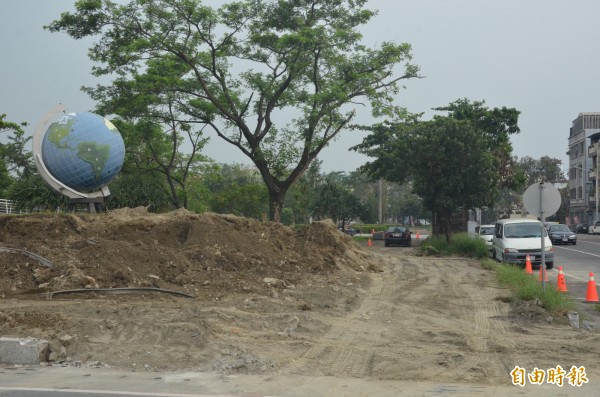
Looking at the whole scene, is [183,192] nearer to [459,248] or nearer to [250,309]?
[459,248]

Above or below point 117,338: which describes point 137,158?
above

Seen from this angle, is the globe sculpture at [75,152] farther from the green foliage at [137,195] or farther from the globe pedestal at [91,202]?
the green foliage at [137,195]

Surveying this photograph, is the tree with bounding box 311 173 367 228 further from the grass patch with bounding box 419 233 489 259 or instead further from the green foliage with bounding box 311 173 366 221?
the grass patch with bounding box 419 233 489 259

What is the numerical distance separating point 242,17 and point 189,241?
1596 cm

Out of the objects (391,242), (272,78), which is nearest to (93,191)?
(272,78)

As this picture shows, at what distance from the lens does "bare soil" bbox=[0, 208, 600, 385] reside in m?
8.55

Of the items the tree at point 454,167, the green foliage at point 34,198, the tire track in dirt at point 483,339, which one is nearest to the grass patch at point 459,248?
the tree at point 454,167

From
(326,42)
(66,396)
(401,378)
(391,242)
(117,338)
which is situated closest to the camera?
(66,396)

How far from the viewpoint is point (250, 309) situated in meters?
11.8

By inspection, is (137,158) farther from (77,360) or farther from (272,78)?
(77,360)

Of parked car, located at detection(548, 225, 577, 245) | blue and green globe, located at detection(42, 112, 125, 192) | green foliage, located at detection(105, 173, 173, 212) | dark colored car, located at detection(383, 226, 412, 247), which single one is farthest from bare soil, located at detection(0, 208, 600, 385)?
parked car, located at detection(548, 225, 577, 245)

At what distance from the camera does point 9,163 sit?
171ft

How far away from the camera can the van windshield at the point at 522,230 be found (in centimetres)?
2375

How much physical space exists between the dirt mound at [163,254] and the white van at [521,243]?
5.90 m
